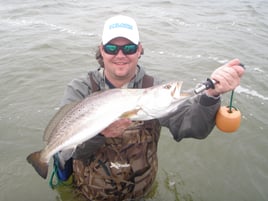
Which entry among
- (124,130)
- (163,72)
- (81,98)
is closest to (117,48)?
(81,98)

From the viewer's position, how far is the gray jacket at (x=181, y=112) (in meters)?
3.47

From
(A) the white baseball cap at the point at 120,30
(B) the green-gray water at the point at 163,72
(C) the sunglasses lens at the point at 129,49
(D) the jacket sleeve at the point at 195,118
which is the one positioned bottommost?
(B) the green-gray water at the point at 163,72

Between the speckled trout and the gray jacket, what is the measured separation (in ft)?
1.04

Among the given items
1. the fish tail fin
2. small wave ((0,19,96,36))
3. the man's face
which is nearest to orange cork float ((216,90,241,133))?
the man's face

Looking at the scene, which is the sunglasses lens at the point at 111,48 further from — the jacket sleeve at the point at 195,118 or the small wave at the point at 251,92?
the small wave at the point at 251,92

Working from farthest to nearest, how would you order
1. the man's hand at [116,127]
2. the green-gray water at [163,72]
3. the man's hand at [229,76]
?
the green-gray water at [163,72]
the man's hand at [116,127]
the man's hand at [229,76]

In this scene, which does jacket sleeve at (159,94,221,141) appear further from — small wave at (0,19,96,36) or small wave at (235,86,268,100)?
small wave at (0,19,96,36)

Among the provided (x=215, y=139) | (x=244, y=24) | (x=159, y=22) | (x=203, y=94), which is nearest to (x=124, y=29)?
(x=203, y=94)

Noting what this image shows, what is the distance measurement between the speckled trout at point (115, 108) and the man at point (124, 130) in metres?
0.36

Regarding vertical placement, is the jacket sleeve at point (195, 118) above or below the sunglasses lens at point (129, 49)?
below

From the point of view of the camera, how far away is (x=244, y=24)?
16.6 m

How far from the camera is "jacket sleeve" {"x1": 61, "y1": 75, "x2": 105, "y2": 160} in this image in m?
3.50

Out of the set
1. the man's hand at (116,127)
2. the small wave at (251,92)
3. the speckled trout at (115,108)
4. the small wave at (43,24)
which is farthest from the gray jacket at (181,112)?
the small wave at (43,24)

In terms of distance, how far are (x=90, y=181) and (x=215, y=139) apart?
139 inches
